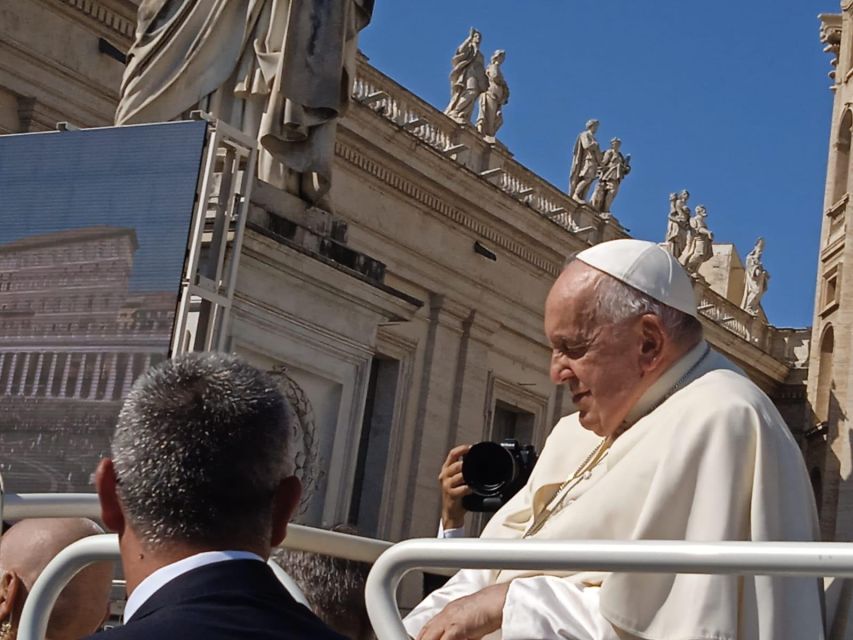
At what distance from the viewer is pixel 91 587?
9.21ft

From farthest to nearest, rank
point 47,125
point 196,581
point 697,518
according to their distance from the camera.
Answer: point 47,125 → point 697,518 → point 196,581

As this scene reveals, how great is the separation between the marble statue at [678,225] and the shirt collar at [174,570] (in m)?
28.8

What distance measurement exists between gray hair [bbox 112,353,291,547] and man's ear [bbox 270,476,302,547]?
17 mm

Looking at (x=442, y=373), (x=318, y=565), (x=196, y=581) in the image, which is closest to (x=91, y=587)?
(x=318, y=565)

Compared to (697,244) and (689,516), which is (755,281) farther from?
(689,516)

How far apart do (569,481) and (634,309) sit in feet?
1.24

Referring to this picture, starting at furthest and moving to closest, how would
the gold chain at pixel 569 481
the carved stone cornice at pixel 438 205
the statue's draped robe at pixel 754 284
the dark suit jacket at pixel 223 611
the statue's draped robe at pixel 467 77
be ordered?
the statue's draped robe at pixel 754 284 < the statue's draped robe at pixel 467 77 < the carved stone cornice at pixel 438 205 < the gold chain at pixel 569 481 < the dark suit jacket at pixel 223 611

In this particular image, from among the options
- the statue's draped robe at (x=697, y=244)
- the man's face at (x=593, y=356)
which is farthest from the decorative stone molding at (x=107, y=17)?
the statue's draped robe at (x=697, y=244)

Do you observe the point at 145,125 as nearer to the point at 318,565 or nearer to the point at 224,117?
the point at 224,117

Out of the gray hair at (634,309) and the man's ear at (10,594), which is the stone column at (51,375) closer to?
the man's ear at (10,594)

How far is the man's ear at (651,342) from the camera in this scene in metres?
2.90

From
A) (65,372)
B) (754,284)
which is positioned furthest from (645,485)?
(754,284)

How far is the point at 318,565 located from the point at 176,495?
4.46 feet

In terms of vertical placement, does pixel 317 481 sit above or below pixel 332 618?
above
